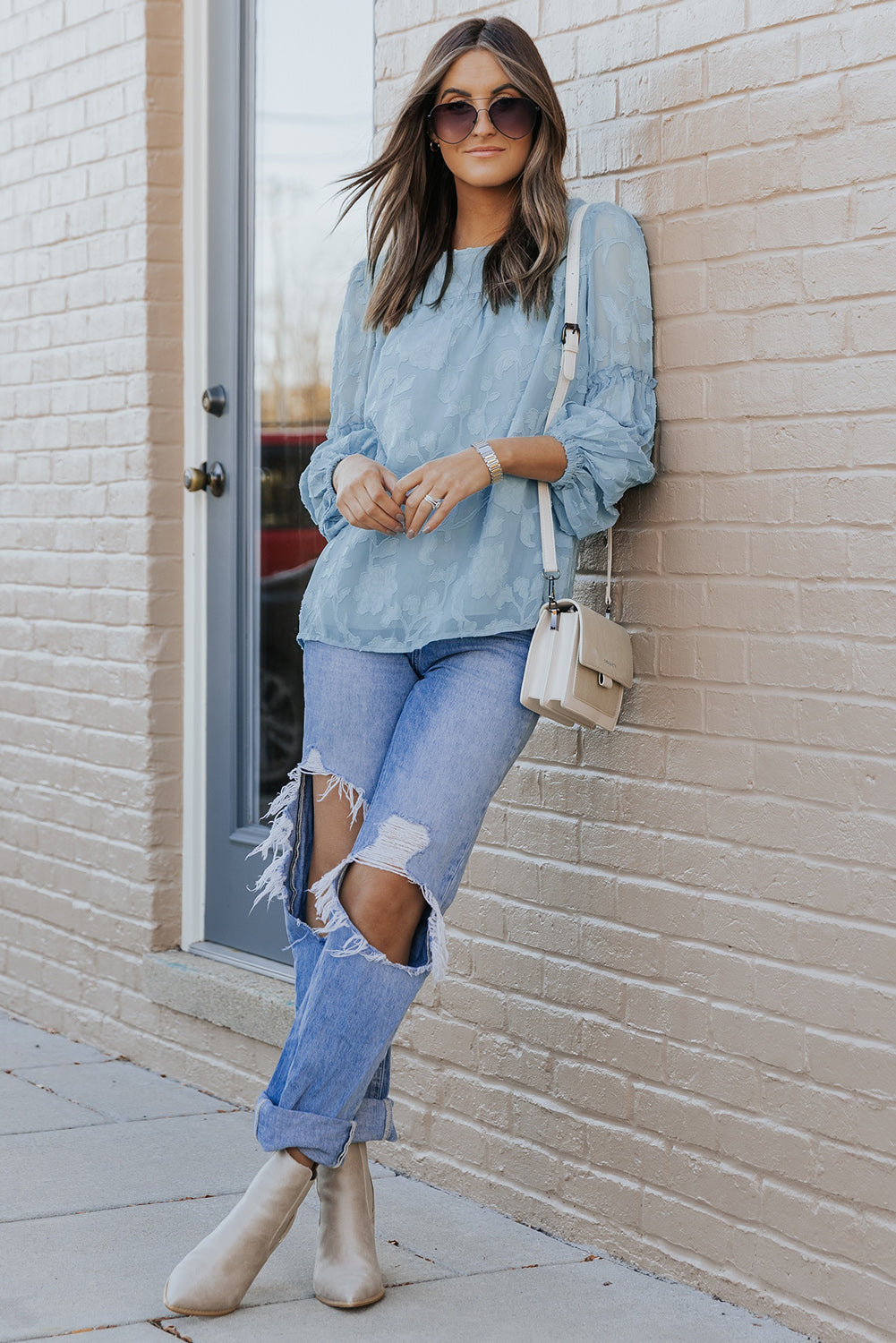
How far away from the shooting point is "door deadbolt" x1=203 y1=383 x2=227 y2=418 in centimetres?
385

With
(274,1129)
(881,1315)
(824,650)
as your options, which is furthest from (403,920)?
(881,1315)

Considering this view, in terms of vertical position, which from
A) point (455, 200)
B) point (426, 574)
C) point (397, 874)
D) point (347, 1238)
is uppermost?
point (455, 200)

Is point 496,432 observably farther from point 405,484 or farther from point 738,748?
point 738,748

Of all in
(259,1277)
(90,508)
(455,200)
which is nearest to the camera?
(259,1277)

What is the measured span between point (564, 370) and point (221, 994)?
6.17 ft

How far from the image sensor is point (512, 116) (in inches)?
95.1

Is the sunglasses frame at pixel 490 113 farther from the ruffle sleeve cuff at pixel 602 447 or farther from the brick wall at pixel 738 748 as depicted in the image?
the ruffle sleeve cuff at pixel 602 447

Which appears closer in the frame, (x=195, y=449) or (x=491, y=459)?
(x=491, y=459)

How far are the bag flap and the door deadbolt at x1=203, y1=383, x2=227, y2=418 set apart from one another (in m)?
1.70

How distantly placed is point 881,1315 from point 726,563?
114 cm

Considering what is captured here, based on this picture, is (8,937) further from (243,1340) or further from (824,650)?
(824,650)

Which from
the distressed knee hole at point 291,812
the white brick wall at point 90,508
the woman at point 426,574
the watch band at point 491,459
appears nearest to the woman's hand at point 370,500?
the woman at point 426,574

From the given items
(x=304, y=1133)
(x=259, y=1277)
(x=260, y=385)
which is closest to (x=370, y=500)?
(x=304, y=1133)

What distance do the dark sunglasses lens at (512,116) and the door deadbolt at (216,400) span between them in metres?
1.58
